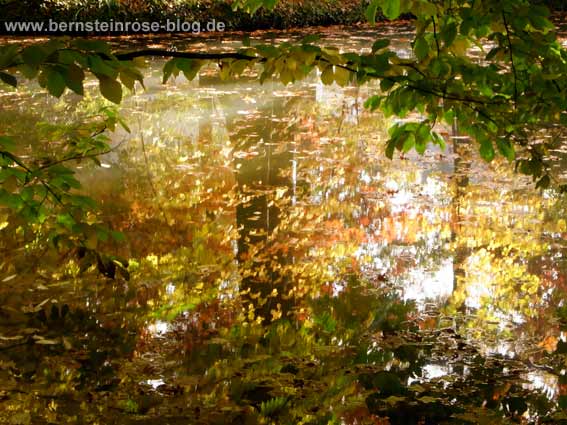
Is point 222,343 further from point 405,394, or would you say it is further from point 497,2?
point 497,2

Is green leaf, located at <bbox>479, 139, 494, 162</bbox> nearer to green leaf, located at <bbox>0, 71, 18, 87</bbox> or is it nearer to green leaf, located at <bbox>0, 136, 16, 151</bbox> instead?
green leaf, located at <bbox>0, 71, 18, 87</bbox>

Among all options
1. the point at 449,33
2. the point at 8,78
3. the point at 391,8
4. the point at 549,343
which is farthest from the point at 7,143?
the point at 549,343

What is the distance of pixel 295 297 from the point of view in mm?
4523

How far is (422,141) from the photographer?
2178mm

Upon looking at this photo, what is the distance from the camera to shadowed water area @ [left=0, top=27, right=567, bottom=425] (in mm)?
3301

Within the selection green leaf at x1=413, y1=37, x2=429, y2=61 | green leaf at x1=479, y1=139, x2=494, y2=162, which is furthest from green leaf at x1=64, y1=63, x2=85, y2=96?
green leaf at x1=479, y1=139, x2=494, y2=162

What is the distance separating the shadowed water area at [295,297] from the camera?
3.30 m

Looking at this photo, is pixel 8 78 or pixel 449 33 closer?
pixel 8 78

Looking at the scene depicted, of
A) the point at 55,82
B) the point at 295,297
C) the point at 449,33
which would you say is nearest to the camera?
the point at 55,82

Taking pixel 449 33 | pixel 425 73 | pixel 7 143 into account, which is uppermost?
pixel 449 33

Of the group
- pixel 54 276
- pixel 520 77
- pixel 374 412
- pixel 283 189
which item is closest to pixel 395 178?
pixel 283 189

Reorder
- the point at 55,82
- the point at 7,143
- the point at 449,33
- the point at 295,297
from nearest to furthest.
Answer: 1. the point at 55,82
2. the point at 449,33
3. the point at 7,143
4. the point at 295,297

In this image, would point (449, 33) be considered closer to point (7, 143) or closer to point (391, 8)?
point (391, 8)

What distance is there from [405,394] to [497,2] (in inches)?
73.9
